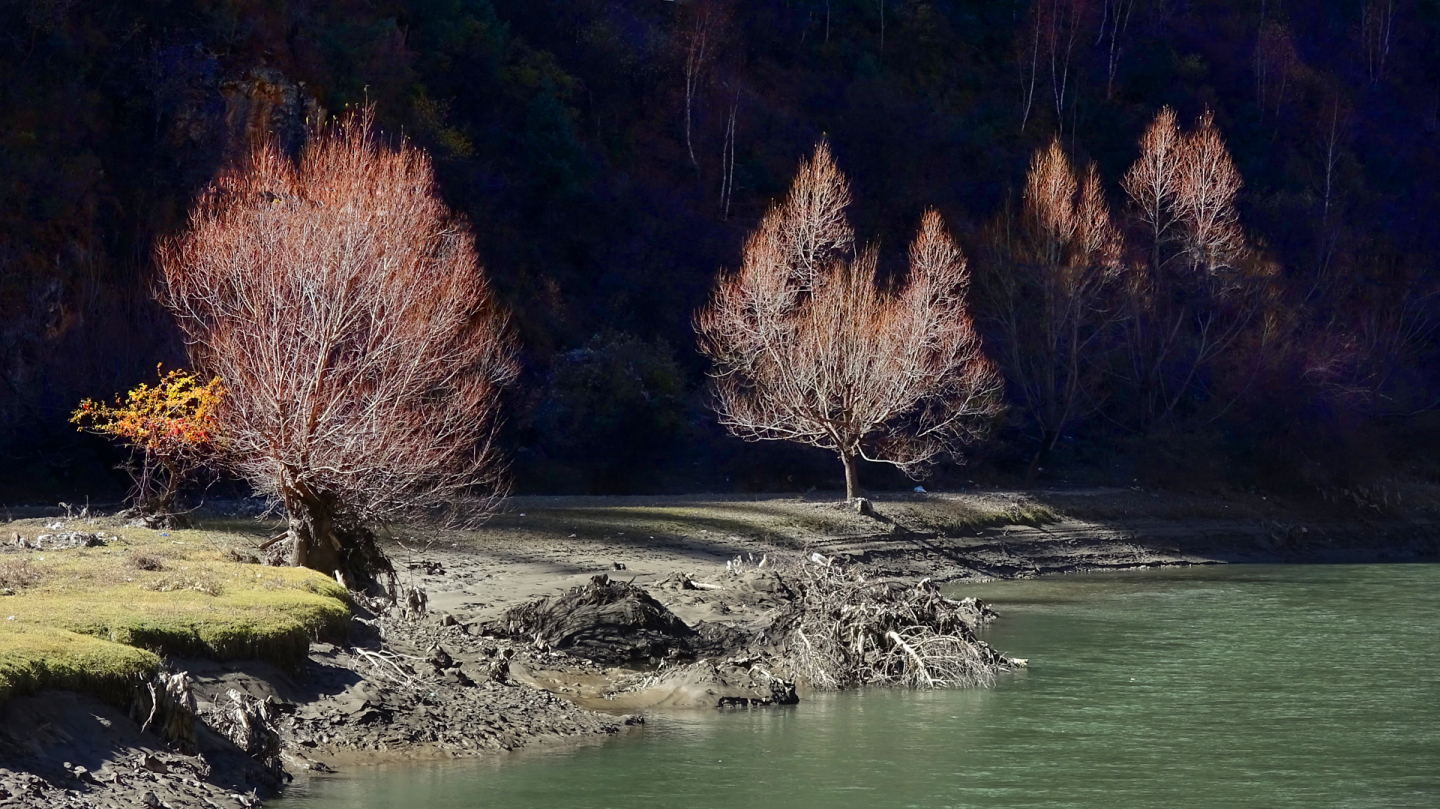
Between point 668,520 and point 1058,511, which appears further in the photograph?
point 1058,511

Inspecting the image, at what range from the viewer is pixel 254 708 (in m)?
13.6

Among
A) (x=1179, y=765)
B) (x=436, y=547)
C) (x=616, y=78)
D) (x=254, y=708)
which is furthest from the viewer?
(x=616, y=78)

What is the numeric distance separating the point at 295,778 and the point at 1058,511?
33601mm

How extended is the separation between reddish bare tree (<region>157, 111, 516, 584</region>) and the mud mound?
235cm

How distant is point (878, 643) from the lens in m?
21.1

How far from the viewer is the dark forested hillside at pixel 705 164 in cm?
4350

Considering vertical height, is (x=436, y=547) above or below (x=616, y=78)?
below

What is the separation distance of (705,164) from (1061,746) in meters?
51.1

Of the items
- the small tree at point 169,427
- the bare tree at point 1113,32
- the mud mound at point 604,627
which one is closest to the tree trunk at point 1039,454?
the bare tree at point 1113,32

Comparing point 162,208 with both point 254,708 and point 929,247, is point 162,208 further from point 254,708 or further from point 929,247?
point 254,708

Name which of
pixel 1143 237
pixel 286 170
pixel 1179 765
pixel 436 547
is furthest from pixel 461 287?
pixel 1143 237

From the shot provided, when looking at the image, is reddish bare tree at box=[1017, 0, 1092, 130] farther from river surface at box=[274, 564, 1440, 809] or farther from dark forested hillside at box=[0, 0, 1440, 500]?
river surface at box=[274, 564, 1440, 809]

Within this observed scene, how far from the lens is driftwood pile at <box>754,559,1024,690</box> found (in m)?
20.6

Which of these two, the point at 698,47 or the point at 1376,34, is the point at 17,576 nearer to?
the point at 698,47
